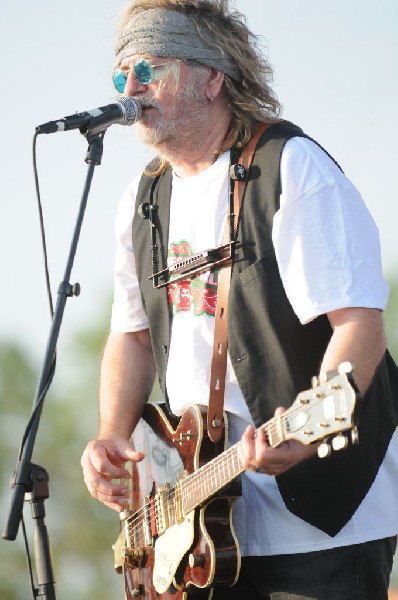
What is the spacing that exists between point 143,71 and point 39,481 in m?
1.47

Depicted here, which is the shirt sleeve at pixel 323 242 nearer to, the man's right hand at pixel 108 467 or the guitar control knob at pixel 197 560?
the guitar control knob at pixel 197 560

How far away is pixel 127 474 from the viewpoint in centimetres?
338

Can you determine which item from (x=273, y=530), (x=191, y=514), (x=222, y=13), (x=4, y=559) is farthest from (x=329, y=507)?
(x=4, y=559)

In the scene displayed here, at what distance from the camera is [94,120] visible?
297 cm

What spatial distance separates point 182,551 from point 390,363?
0.82 meters

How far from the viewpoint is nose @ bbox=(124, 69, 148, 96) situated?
3393 millimetres

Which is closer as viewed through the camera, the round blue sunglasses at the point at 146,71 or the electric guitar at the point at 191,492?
the electric guitar at the point at 191,492

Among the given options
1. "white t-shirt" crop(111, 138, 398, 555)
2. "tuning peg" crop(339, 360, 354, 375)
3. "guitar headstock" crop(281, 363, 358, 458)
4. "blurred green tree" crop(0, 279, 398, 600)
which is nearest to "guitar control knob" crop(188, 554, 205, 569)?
"white t-shirt" crop(111, 138, 398, 555)

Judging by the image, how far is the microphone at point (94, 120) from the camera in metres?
2.93

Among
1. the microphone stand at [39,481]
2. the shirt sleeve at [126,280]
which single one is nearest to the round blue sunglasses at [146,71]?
the shirt sleeve at [126,280]

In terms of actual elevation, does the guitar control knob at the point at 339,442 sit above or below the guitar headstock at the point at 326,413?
below

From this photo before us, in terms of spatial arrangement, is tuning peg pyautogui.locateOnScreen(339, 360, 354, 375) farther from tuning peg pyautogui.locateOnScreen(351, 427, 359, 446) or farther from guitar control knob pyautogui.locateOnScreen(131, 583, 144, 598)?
guitar control knob pyautogui.locateOnScreen(131, 583, 144, 598)

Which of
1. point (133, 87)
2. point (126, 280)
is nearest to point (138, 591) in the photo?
point (126, 280)

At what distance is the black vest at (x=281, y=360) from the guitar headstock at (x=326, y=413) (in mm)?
385
